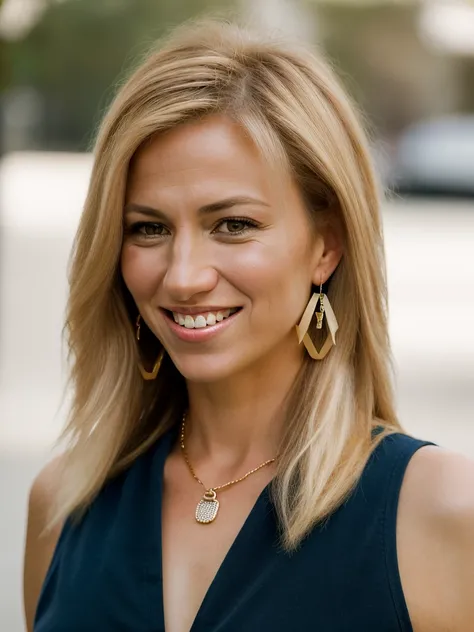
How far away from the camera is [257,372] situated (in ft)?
7.59

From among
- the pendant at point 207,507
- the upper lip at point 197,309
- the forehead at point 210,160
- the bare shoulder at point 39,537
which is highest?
the forehead at point 210,160

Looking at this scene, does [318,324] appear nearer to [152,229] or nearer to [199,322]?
[199,322]

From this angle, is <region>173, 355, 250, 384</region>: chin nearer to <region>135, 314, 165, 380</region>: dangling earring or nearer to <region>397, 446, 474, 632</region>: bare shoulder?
<region>135, 314, 165, 380</region>: dangling earring

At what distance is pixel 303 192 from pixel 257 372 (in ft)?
1.18

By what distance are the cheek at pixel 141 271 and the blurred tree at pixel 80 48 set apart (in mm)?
8865

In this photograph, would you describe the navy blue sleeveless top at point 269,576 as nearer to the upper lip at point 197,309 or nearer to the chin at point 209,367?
the chin at point 209,367

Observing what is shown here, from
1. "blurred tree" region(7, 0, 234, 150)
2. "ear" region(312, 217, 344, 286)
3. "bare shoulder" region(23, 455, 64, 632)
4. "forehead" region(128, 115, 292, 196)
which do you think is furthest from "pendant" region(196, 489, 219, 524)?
"blurred tree" region(7, 0, 234, 150)

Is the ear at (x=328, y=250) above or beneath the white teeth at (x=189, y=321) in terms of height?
above

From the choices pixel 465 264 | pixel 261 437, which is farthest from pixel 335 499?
pixel 465 264

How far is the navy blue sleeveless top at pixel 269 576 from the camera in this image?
203 cm

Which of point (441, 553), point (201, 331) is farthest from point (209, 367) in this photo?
point (441, 553)

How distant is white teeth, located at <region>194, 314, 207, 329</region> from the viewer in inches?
86.1

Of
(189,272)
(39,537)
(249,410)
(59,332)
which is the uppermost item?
(189,272)

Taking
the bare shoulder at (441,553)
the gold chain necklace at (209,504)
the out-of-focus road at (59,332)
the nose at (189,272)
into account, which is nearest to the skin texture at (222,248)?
the nose at (189,272)
